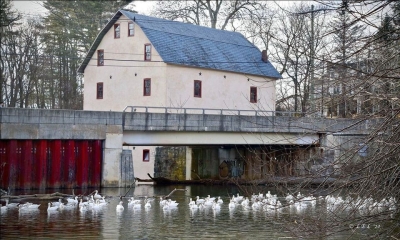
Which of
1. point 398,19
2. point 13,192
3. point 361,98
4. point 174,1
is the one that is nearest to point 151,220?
point 13,192

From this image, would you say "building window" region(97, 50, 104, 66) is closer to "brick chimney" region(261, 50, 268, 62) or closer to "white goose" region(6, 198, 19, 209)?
"brick chimney" region(261, 50, 268, 62)

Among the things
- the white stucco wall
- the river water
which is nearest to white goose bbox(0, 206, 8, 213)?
the river water

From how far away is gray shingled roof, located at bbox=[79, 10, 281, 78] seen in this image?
52000 mm

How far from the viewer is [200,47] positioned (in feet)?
179

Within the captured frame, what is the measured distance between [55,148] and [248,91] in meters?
23.5

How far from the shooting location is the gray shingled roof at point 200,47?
5200 centimetres

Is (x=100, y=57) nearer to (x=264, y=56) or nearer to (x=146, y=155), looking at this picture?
(x=146, y=155)

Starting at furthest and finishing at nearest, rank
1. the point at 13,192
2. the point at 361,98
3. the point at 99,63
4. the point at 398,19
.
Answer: the point at 99,63 → the point at 13,192 → the point at 361,98 → the point at 398,19

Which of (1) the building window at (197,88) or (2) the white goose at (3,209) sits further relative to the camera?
(1) the building window at (197,88)

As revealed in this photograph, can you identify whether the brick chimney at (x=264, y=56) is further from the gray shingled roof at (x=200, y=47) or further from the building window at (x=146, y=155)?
the building window at (x=146, y=155)

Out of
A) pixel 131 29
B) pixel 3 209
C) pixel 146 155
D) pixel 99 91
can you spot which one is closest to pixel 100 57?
pixel 99 91

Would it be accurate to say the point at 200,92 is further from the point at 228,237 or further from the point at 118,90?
the point at 228,237

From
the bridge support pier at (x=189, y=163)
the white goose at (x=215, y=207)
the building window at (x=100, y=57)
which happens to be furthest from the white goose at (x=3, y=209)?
the building window at (x=100, y=57)

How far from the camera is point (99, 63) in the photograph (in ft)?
183
